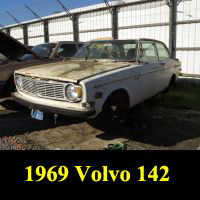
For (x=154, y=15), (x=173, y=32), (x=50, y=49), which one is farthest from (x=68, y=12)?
(x=50, y=49)

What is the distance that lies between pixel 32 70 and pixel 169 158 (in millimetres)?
2860

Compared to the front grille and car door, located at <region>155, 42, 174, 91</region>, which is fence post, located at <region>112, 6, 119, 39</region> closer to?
car door, located at <region>155, 42, 174, 91</region>

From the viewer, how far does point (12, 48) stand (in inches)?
266

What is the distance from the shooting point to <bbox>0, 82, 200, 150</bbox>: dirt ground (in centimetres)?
483

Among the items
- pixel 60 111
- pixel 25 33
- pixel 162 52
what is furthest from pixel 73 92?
pixel 25 33

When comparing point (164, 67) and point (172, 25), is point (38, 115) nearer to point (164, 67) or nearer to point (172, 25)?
point (164, 67)

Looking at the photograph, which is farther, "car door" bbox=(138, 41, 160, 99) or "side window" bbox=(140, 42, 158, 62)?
"side window" bbox=(140, 42, 158, 62)

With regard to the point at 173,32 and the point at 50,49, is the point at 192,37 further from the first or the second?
the point at 50,49

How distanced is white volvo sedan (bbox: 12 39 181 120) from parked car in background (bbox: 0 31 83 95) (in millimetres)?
715

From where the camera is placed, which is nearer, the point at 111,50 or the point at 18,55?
the point at 111,50

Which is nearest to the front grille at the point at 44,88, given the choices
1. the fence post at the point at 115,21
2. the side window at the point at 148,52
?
the side window at the point at 148,52

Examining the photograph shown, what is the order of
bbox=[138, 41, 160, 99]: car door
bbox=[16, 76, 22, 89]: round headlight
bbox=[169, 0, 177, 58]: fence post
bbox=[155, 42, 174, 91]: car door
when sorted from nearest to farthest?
bbox=[16, 76, 22, 89]: round headlight < bbox=[138, 41, 160, 99]: car door < bbox=[155, 42, 174, 91]: car door < bbox=[169, 0, 177, 58]: fence post

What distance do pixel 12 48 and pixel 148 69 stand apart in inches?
120

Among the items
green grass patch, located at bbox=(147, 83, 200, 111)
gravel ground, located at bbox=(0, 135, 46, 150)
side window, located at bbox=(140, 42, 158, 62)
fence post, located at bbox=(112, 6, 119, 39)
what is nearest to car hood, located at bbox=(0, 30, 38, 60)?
gravel ground, located at bbox=(0, 135, 46, 150)
